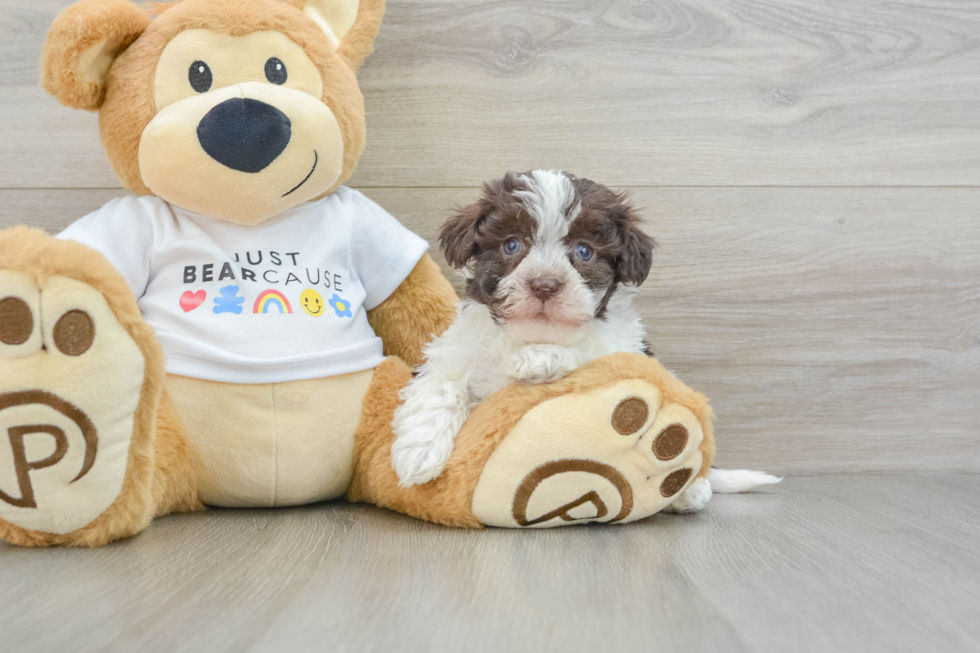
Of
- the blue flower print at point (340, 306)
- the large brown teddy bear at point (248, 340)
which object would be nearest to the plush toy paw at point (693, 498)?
the large brown teddy bear at point (248, 340)

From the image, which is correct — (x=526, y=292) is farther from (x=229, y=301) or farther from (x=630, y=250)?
(x=229, y=301)

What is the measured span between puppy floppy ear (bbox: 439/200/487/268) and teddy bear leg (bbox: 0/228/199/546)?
44 centimetres

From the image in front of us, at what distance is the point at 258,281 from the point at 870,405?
128cm

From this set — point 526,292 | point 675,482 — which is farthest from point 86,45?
point 675,482

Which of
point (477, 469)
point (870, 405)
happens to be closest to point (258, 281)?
point (477, 469)

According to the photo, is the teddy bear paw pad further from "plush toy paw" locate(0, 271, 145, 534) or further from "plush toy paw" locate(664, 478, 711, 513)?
"plush toy paw" locate(0, 271, 145, 534)

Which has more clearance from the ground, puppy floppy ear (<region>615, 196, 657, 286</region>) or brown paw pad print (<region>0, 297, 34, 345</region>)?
puppy floppy ear (<region>615, 196, 657, 286</region>)

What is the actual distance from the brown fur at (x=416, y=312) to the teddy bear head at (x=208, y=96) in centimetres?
24

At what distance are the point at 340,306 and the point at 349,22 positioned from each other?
1.67ft

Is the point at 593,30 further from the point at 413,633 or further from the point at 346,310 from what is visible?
the point at 413,633

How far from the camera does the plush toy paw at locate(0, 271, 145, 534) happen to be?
886mm

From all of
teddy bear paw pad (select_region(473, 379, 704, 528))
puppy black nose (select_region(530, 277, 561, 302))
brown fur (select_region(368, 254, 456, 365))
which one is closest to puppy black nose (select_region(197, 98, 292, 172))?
brown fur (select_region(368, 254, 456, 365))

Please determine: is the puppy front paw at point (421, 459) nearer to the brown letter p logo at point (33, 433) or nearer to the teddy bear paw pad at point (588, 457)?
the teddy bear paw pad at point (588, 457)

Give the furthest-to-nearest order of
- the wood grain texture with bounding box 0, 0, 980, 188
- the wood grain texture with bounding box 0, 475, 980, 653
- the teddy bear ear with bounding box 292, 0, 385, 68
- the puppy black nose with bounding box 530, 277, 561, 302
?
the wood grain texture with bounding box 0, 0, 980, 188 < the teddy bear ear with bounding box 292, 0, 385, 68 < the puppy black nose with bounding box 530, 277, 561, 302 < the wood grain texture with bounding box 0, 475, 980, 653
